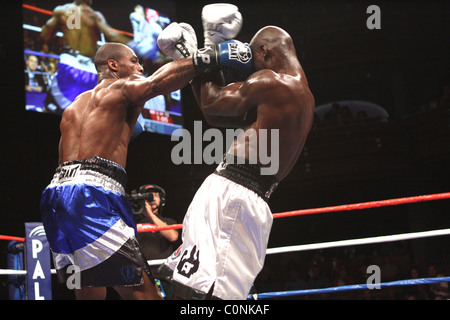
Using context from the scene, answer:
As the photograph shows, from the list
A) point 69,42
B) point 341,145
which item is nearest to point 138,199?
point 69,42

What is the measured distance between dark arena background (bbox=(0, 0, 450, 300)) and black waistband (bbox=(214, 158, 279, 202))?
5.09 m

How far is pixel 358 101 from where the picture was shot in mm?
10438

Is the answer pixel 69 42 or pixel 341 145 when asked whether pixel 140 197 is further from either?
pixel 341 145

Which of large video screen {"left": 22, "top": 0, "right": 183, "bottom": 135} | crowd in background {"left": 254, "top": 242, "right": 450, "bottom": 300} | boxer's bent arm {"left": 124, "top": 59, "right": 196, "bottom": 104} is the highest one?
large video screen {"left": 22, "top": 0, "right": 183, "bottom": 135}

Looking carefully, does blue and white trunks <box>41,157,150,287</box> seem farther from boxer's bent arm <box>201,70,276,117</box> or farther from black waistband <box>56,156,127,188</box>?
boxer's bent arm <box>201,70,276,117</box>

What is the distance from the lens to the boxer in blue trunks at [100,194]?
1.91 meters

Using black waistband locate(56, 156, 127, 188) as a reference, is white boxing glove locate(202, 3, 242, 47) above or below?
above

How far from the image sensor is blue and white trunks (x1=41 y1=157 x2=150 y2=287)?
1.90 m

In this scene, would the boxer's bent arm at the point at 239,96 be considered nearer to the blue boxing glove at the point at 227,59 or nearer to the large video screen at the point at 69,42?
the blue boxing glove at the point at 227,59

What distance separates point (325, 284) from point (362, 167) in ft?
7.51

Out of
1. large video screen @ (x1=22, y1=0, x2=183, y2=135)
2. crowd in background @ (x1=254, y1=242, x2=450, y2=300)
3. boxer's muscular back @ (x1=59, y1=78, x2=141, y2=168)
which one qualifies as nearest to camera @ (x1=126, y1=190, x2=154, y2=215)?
boxer's muscular back @ (x1=59, y1=78, x2=141, y2=168)

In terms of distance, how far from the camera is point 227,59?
1.93m
